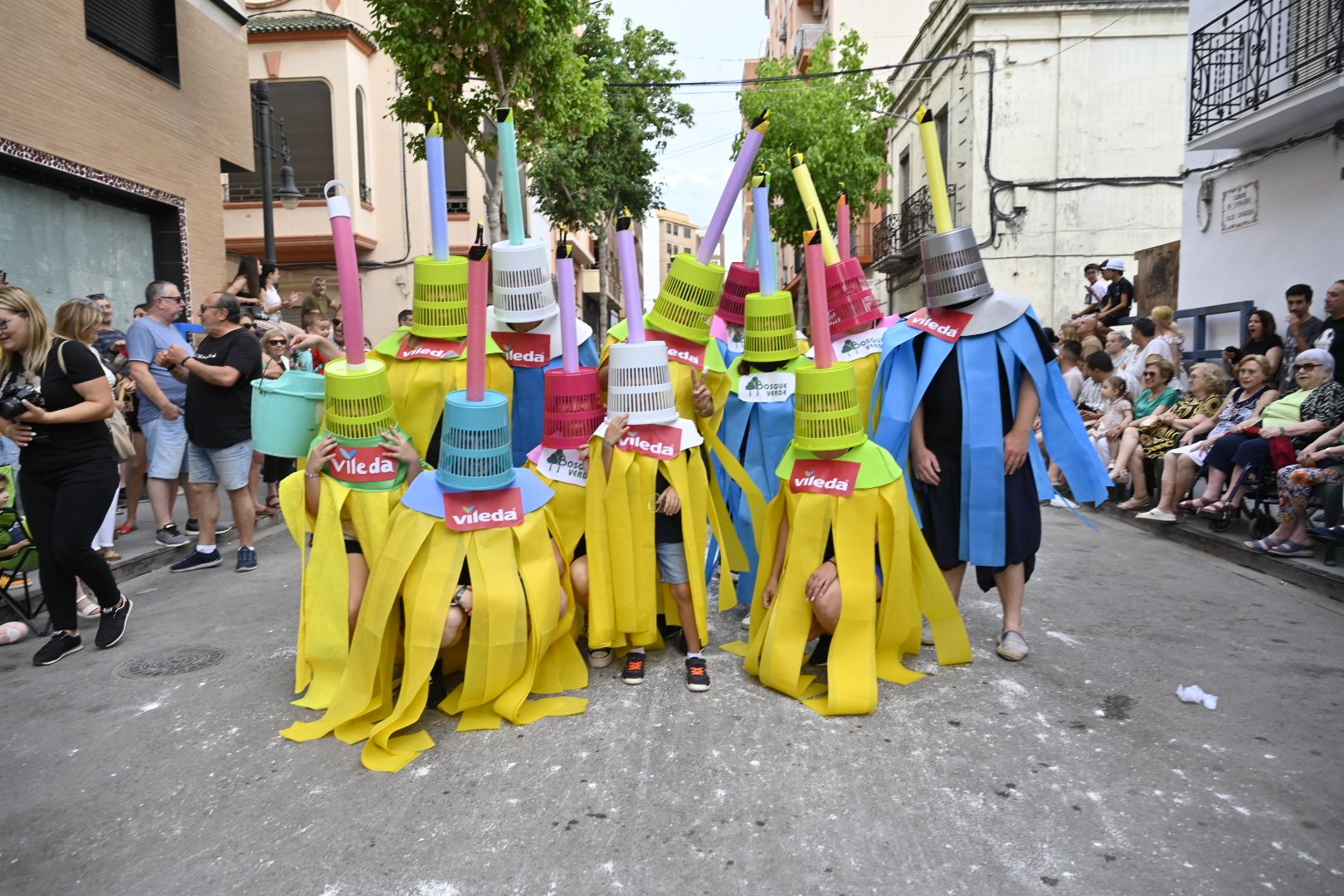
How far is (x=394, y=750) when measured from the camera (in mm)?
3215

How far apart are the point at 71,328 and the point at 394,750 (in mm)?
2994

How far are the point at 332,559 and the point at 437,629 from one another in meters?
0.56

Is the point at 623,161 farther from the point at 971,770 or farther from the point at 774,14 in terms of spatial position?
the point at 774,14

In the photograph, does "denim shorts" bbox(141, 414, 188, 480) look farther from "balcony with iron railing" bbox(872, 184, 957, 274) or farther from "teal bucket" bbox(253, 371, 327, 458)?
"balcony with iron railing" bbox(872, 184, 957, 274)

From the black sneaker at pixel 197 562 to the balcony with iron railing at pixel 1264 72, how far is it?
10.1 meters

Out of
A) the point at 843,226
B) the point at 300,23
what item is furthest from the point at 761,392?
the point at 300,23

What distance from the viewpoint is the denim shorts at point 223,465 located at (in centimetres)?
618

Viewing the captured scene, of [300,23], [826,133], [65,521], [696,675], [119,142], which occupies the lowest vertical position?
[696,675]

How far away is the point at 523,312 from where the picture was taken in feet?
12.8

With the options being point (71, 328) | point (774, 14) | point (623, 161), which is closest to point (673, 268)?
point (71, 328)

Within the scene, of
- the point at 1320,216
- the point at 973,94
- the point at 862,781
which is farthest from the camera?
the point at 973,94

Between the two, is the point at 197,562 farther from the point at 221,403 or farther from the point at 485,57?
the point at 485,57

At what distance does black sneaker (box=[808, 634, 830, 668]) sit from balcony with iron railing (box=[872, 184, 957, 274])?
1705 cm

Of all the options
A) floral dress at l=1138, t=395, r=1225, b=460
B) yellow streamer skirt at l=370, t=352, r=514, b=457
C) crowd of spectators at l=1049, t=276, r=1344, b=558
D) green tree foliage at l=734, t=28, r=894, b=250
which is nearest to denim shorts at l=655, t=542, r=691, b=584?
yellow streamer skirt at l=370, t=352, r=514, b=457
